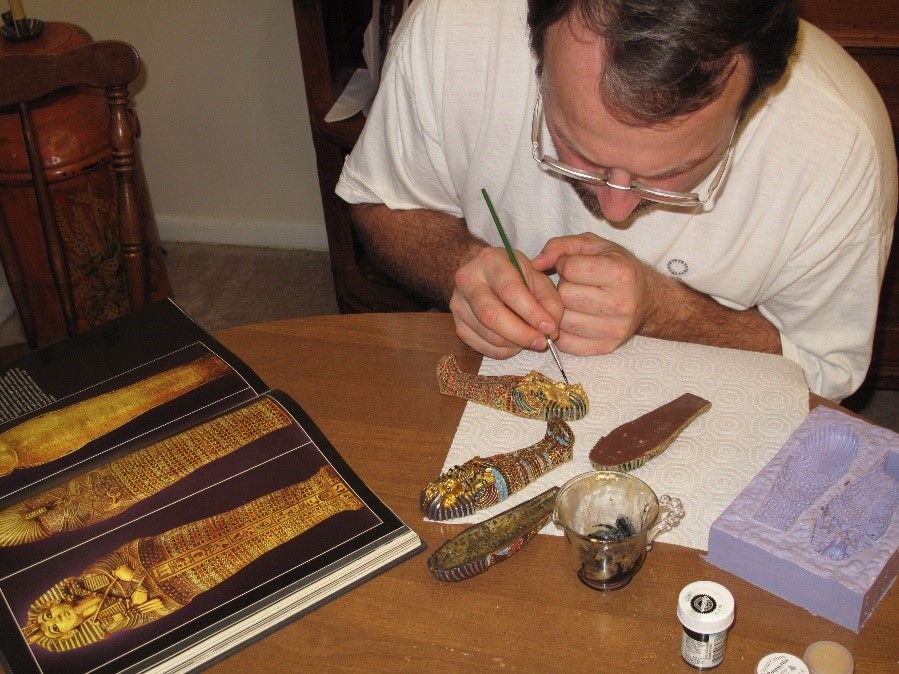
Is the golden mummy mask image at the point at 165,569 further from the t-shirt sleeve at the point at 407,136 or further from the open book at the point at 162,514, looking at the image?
the t-shirt sleeve at the point at 407,136

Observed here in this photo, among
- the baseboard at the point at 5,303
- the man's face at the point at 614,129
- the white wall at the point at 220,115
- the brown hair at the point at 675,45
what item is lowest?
the baseboard at the point at 5,303

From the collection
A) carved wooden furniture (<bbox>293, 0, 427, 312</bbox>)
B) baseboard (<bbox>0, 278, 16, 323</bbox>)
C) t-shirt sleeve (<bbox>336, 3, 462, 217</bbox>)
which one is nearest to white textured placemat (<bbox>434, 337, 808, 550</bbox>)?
t-shirt sleeve (<bbox>336, 3, 462, 217</bbox>)

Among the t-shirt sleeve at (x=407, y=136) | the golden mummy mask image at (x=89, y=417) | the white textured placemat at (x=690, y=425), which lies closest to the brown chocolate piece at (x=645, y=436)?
the white textured placemat at (x=690, y=425)

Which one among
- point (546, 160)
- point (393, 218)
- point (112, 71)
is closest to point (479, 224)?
point (393, 218)

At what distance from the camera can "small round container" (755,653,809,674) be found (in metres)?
0.85

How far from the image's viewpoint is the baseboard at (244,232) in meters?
3.09

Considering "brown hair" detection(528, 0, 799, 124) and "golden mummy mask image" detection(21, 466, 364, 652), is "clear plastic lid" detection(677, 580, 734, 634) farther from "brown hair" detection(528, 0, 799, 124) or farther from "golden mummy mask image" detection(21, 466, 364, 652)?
"brown hair" detection(528, 0, 799, 124)

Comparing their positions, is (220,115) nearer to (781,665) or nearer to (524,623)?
(524,623)

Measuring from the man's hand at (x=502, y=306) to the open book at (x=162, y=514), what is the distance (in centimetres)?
25

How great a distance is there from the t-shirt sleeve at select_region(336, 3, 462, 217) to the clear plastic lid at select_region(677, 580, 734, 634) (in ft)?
2.85

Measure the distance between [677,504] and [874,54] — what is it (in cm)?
Result: 125

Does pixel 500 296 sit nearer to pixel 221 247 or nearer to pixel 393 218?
pixel 393 218

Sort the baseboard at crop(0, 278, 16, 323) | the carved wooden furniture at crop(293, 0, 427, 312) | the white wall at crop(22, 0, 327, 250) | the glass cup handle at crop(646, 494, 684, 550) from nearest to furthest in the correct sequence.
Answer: the glass cup handle at crop(646, 494, 684, 550)
the carved wooden furniture at crop(293, 0, 427, 312)
the white wall at crop(22, 0, 327, 250)
the baseboard at crop(0, 278, 16, 323)

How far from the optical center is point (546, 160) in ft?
3.92
